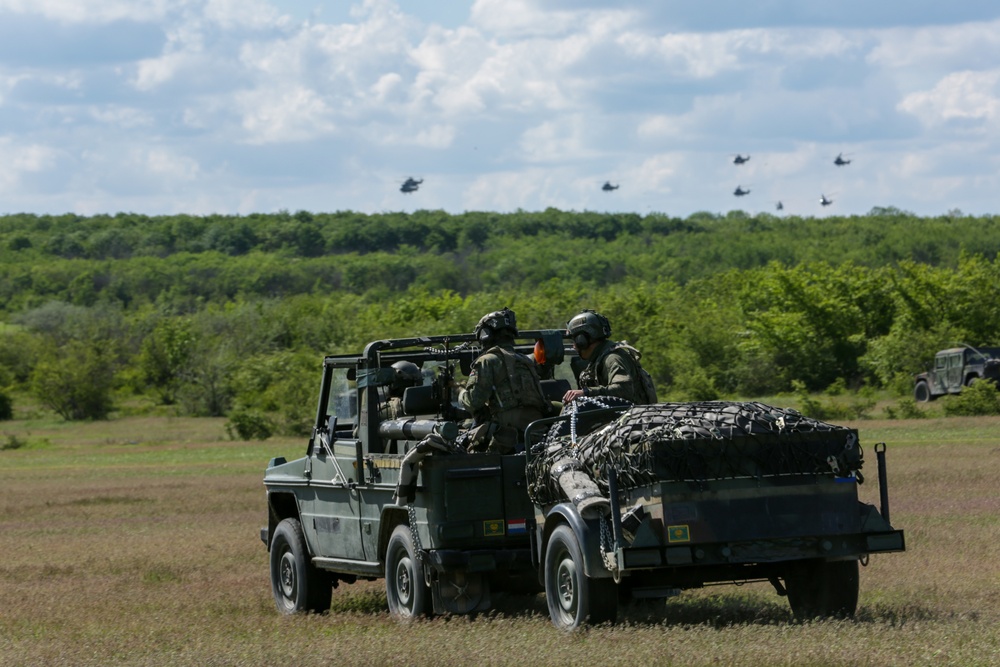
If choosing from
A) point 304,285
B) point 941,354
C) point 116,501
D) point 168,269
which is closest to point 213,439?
point 941,354

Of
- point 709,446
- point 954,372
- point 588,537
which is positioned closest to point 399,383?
point 588,537

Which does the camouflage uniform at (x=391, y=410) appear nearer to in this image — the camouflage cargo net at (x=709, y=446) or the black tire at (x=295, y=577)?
the black tire at (x=295, y=577)

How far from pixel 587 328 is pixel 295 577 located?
4.11m

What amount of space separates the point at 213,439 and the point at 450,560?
5092 centimetres

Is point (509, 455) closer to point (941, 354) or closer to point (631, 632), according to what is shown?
point (631, 632)

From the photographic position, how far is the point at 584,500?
33.0 ft

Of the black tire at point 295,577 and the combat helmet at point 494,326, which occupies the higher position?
the combat helmet at point 494,326

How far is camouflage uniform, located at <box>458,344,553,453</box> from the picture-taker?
11.7 metres

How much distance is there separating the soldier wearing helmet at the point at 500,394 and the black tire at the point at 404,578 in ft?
3.05

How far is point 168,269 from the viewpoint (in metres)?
193

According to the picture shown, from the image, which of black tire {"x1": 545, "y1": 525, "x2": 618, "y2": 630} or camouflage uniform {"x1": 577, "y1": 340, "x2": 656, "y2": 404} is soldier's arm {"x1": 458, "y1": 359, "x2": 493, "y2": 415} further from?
black tire {"x1": 545, "y1": 525, "x2": 618, "y2": 630}

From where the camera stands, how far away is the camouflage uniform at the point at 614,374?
1154 centimetres

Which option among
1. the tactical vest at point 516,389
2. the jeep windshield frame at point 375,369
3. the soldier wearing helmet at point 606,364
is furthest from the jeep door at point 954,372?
the tactical vest at point 516,389

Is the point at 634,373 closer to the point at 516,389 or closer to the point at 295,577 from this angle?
the point at 516,389
